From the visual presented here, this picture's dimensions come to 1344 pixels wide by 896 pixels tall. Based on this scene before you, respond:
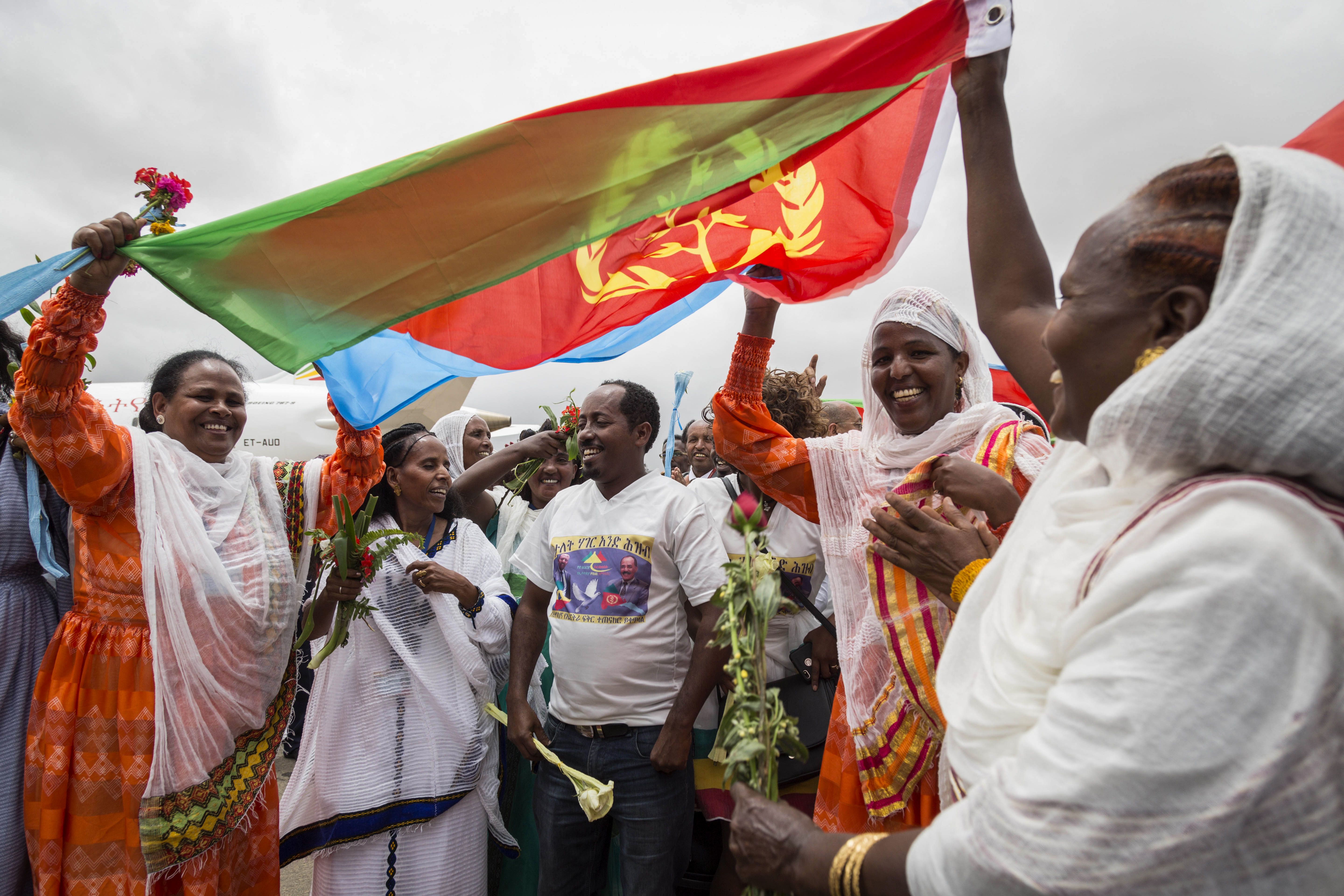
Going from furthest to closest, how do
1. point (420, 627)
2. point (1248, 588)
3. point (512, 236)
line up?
point (420, 627) → point (512, 236) → point (1248, 588)

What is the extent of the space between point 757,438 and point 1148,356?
1870mm

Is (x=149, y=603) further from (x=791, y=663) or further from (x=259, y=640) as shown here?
(x=791, y=663)

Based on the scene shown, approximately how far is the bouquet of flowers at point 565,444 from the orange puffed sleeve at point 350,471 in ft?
3.13

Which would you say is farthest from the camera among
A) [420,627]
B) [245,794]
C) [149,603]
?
[420,627]

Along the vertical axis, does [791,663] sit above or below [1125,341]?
below

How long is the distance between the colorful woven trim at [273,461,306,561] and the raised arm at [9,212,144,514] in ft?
2.30

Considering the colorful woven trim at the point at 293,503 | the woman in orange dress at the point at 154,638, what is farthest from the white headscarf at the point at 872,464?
the colorful woven trim at the point at 293,503

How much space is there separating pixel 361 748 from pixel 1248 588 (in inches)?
135

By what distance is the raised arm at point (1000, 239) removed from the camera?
1.77m

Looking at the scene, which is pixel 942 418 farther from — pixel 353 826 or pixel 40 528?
pixel 40 528

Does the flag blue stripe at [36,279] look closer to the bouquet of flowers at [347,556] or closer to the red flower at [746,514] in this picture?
the bouquet of flowers at [347,556]

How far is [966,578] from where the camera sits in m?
1.81

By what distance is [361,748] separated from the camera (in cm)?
327

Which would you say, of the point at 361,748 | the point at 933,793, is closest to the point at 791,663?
the point at 933,793
